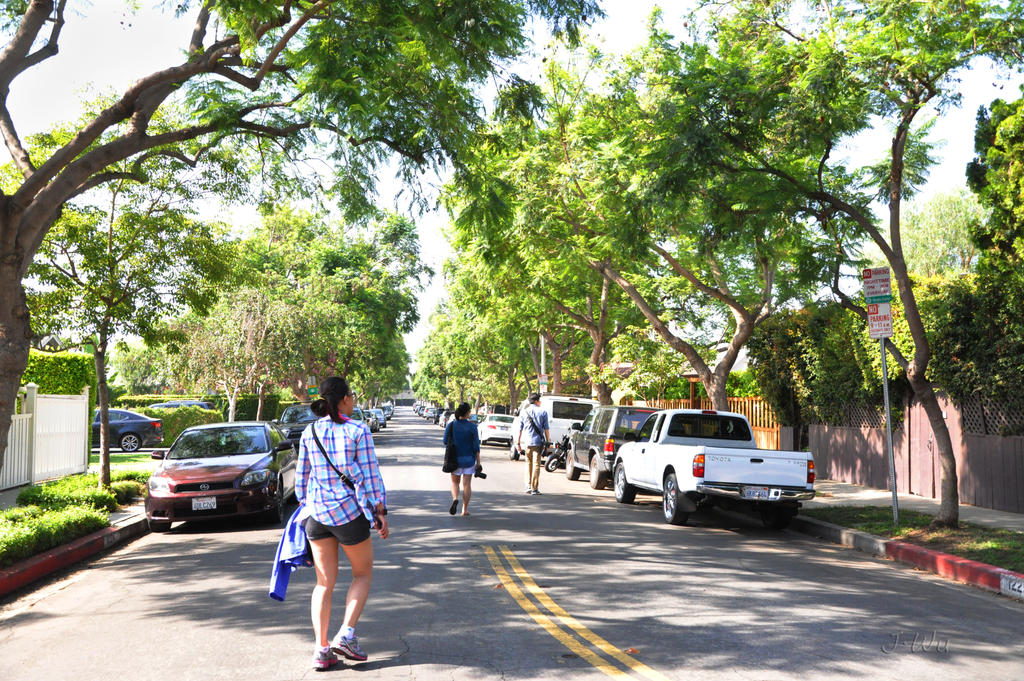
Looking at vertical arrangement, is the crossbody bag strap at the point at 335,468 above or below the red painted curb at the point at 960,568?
above

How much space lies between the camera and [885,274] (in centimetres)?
1234

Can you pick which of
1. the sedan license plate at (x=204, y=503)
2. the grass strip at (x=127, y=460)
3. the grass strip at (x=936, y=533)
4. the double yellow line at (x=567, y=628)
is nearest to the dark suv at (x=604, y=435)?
the grass strip at (x=936, y=533)

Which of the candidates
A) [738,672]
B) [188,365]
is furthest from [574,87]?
[738,672]

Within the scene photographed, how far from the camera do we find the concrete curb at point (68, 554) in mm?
8492

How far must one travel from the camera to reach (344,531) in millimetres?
5578

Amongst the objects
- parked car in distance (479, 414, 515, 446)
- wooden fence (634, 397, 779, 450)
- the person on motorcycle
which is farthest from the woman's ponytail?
parked car in distance (479, 414, 515, 446)

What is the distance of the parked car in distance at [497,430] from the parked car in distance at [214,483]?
2339 centimetres

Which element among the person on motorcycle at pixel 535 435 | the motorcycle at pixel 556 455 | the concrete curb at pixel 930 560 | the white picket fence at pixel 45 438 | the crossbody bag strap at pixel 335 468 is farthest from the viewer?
the motorcycle at pixel 556 455

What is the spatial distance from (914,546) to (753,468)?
2296 millimetres

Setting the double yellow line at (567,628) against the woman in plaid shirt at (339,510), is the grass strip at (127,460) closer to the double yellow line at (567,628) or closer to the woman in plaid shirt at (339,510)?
the double yellow line at (567,628)

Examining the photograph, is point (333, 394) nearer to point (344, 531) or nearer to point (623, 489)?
point (344, 531)

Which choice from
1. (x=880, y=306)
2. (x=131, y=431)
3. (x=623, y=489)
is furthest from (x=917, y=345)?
(x=131, y=431)

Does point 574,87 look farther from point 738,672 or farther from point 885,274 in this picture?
point 738,672

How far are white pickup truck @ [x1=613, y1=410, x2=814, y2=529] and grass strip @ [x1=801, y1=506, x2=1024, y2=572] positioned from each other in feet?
3.35
